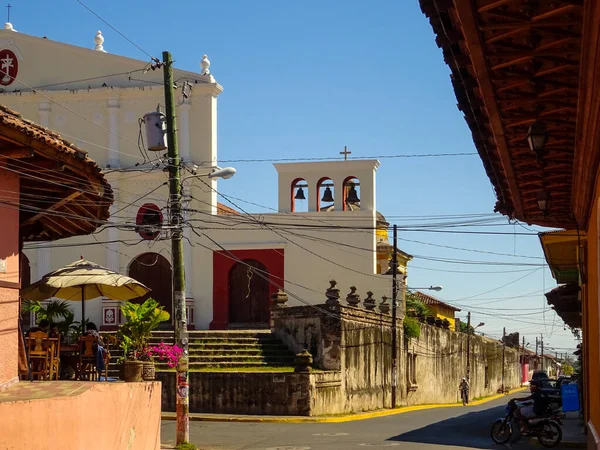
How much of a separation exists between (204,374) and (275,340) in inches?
190

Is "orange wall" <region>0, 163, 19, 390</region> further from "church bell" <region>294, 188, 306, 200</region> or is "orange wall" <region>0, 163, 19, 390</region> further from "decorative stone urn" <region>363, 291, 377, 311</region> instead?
"church bell" <region>294, 188, 306, 200</region>

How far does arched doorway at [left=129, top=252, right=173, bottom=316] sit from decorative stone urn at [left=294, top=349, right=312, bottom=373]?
31.6 ft

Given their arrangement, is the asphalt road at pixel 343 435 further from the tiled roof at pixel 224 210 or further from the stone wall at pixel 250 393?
the tiled roof at pixel 224 210

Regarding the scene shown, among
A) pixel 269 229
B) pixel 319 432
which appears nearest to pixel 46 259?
pixel 269 229

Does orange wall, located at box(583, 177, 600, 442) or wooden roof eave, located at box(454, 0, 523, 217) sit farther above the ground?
wooden roof eave, located at box(454, 0, 523, 217)

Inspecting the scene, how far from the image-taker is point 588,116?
31.2 feet

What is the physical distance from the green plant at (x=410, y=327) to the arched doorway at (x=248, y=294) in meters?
5.67

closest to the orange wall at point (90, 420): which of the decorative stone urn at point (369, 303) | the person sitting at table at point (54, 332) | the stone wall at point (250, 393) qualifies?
the person sitting at table at point (54, 332)

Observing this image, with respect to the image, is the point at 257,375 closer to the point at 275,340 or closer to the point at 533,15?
Answer: the point at 275,340

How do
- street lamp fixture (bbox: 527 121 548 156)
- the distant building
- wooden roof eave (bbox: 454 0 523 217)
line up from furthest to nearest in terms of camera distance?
the distant building, street lamp fixture (bbox: 527 121 548 156), wooden roof eave (bbox: 454 0 523 217)

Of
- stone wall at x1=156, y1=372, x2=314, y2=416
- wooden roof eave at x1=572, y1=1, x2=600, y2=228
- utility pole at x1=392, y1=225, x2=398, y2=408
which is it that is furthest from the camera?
utility pole at x1=392, y1=225, x2=398, y2=408

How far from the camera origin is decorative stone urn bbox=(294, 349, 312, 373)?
93.0 feet

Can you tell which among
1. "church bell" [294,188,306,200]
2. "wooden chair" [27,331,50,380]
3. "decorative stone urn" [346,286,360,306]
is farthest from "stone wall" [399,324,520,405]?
"wooden chair" [27,331,50,380]

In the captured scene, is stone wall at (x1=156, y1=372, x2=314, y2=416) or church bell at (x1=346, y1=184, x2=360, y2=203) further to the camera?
church bell at (x1=346, y1=184, x2=360, y2=203)
